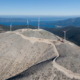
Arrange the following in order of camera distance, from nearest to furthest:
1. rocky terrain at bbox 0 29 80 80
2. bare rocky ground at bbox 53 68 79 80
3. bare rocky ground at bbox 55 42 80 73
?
bare rocky ground at bbox 53 68 79 80, rocky terrain at bbox 0 29 80 80, bare rocky ground at bbox 55 42 80 73

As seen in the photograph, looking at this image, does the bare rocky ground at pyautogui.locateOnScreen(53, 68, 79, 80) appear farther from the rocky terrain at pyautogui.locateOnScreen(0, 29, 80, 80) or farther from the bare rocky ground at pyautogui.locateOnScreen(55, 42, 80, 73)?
the bare rocky ground at pyautogui.locateOnScreen(55, 42, 80, 73)

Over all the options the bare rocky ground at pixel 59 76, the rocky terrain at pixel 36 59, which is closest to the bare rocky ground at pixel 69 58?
the rocky terrain at pixel 36 59

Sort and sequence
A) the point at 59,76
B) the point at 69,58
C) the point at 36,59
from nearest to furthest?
the point at 59,76
the point at 69,58
the point at 36,59

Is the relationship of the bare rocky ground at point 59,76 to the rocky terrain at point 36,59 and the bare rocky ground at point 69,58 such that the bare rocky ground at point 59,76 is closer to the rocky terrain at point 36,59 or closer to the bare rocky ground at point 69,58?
the rocky terrain at point 36,59

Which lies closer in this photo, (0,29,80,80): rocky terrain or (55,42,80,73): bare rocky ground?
(0,29,80,80): rocky terrain

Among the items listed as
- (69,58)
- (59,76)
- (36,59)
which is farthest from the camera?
(36,59)

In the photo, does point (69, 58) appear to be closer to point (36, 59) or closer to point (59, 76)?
point (59, 76)

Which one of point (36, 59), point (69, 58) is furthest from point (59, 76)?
point (36, 59)

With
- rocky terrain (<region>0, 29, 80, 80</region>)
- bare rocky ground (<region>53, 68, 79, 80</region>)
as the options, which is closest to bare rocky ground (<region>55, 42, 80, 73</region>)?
rocky terrain (<region>0, 29, 80, 80</region>)

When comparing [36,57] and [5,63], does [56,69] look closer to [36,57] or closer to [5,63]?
[36,57]
